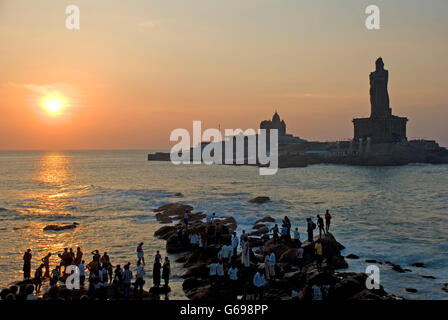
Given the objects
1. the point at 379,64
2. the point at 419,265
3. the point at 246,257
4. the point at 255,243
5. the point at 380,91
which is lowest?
the point at 419,265

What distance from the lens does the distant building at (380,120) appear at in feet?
479

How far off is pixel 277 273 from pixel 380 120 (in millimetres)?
143659

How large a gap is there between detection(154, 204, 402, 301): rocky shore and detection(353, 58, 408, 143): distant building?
135 meters

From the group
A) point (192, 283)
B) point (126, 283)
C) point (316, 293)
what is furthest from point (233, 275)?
point (126, 283)

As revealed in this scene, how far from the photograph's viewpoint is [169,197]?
174 ft

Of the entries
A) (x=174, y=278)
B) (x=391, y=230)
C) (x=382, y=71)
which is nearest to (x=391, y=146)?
(x=382, y=71)

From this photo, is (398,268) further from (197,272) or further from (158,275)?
(158,275)

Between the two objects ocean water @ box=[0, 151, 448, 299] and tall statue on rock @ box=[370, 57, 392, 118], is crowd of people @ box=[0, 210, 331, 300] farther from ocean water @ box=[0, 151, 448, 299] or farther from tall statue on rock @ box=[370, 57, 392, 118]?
tall statue on rock @ box=[370, 57, 392, 118]

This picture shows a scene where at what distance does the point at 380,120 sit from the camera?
14538 cm

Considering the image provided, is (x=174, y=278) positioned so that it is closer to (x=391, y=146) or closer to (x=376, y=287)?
(x=376, y=287)

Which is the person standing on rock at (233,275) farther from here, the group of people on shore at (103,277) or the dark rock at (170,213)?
the dark rock at (170,213)

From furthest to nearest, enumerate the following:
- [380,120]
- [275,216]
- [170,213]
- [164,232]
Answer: [380,120] → [170,213] → [275,216] → [164,232]

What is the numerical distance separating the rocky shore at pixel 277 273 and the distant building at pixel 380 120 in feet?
442

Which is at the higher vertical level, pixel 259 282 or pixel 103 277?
pixel 259 282
